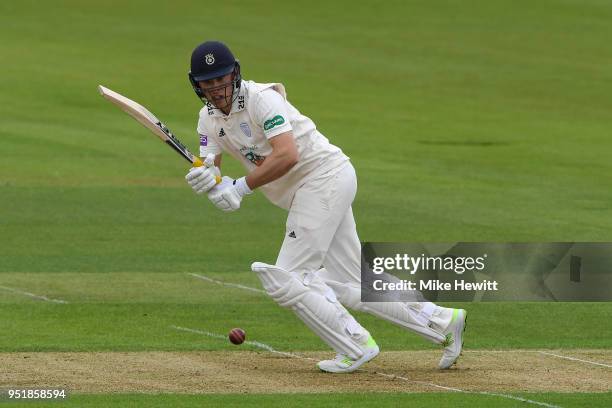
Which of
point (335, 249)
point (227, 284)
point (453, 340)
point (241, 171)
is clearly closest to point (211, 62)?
point (335, 249)

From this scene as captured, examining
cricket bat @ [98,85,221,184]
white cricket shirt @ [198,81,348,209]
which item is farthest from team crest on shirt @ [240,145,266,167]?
cricket bat @ [98,85,221,184]

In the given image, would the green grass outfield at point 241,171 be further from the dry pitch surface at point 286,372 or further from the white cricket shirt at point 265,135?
the white cricket shirt at point 265,135

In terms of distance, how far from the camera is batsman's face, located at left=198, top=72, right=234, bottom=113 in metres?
9.29

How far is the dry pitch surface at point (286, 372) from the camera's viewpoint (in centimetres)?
901

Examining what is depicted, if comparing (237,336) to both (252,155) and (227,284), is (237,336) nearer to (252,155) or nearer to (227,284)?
(252,155)

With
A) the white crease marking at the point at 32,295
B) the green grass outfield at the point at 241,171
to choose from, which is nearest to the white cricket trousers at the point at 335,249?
the green grass outfield at the point at 241,171

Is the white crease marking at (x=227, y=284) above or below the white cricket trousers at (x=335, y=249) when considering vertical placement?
below

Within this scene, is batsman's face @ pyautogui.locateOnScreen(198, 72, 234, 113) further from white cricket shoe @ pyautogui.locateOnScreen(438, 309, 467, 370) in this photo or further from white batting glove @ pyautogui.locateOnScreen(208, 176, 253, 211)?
white cricket shoe @ pyautogui.locateOnScreen(438, 309, 467, 370)

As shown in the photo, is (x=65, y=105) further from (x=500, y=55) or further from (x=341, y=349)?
(x=341, y=349)

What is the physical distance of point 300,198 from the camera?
31.2 feet

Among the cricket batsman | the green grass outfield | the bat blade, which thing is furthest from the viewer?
the green grass outfield

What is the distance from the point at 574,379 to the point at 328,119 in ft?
66.8

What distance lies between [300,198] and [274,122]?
1.92ft

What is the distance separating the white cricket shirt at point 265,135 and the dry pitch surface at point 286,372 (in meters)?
1.17
